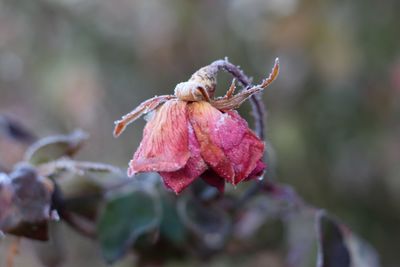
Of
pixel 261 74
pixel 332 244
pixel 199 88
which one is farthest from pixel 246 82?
pixel 261 74

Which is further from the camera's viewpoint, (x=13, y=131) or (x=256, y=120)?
(x=13, y=131)

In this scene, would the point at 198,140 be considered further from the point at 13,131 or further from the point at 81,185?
the point at 13,131

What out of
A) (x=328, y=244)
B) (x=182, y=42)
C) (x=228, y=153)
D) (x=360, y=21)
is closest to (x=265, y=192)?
(x=328, y=244)

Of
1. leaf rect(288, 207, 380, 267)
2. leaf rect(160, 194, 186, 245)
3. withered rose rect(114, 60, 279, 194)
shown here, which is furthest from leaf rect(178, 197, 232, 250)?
withered rose rect(114, 60, 279, 194)

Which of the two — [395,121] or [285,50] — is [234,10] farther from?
[395,121]

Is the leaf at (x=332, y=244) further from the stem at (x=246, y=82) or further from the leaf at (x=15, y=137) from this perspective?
the leaf at (x=15, y=137)

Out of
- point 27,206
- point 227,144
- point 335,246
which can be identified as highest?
point 227,144

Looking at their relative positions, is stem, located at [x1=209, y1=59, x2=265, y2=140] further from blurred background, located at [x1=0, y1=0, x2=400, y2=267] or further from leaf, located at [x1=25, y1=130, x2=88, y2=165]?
blurred background, located at [x1=0, y1=0, x2=400, y2=267]
